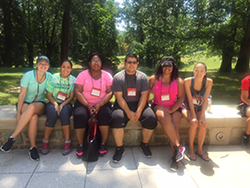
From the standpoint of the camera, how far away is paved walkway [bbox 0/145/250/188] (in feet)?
7.57

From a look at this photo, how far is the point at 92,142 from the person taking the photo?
2697mm

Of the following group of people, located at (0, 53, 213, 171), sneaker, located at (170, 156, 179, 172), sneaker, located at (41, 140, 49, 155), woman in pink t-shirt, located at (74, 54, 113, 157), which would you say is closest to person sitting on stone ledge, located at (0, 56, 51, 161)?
group of people, located at (0, 53, 213, 171)

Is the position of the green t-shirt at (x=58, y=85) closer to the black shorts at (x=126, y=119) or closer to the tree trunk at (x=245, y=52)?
the black shorts at (x=126, y=119)

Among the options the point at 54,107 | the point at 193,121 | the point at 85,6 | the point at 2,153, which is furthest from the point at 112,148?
the point at 85,6

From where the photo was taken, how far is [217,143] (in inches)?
129

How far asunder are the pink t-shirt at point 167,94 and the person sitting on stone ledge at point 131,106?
0.21 meters

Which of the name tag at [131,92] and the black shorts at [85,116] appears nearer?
the black shorts at [85,116]

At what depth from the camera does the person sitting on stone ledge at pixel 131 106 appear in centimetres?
283

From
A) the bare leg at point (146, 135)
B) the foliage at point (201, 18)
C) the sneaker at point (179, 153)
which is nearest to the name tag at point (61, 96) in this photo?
the bare leg at point (146, 135)

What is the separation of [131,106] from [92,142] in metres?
0.80

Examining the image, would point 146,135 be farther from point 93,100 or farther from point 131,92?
point 93,100

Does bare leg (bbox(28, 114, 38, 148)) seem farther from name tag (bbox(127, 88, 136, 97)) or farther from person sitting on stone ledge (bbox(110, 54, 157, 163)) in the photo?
name tag (bbox(127, 88, 136, 97))

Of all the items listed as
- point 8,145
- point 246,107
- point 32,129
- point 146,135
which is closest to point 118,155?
point 146,135

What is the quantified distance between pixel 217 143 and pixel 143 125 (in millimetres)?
1401
